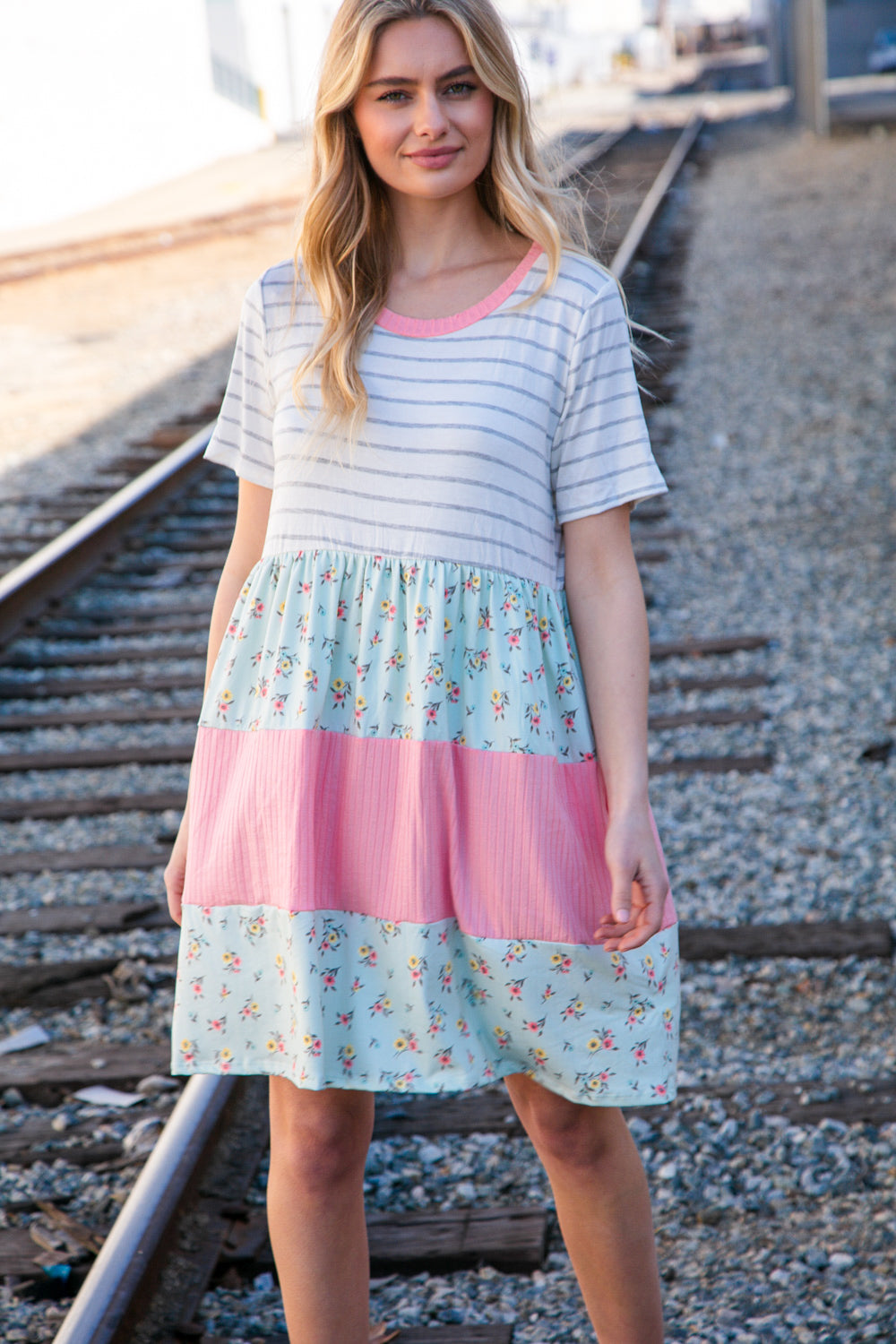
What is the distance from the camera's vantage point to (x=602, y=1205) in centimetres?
189

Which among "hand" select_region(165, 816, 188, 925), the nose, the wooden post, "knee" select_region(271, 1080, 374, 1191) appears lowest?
"knee" select_region(271, 1080, 374, 1191)

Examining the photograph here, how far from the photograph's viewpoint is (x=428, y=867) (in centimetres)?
175

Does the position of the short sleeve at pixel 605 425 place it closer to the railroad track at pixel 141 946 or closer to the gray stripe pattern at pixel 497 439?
the gray stripe pattern at pixel 497 439

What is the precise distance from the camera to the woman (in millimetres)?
1763

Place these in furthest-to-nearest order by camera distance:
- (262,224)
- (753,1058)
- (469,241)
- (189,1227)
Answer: (262,224)
(753,1058)
(189,1227)
(469,241)

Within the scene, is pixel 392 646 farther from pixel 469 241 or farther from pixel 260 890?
pixel 469 241

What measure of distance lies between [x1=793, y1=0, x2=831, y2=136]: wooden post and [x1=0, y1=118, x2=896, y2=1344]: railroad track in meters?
19.9

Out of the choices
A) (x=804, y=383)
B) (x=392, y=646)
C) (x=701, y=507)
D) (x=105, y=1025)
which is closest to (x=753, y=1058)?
(x=105, y=1025)

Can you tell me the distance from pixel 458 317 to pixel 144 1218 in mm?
1586

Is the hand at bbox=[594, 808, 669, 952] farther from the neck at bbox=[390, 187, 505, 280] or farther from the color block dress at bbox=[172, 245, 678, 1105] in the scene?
the neck at bbox=[390, 187, 505, 280]

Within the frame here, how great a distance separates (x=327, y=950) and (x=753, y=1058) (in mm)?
1564

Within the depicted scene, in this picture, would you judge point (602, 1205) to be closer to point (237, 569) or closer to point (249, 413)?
point (237, 569)

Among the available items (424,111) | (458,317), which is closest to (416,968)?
(458,317)

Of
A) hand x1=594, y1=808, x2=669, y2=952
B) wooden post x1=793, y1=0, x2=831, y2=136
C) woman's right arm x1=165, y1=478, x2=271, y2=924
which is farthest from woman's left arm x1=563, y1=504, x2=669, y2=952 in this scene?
wooden post x1=793, y1=0, x2=831, y2=136
